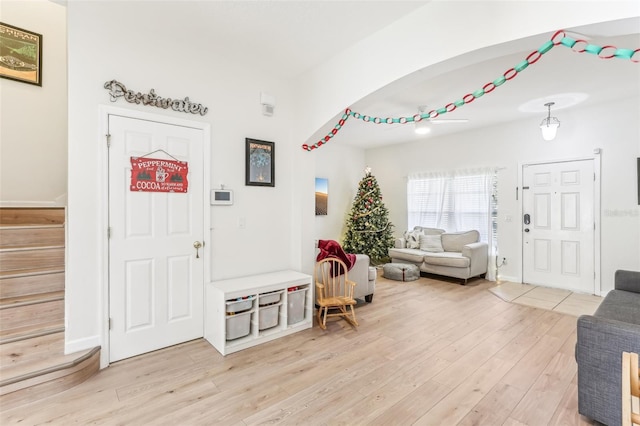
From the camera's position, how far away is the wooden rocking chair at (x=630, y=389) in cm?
98

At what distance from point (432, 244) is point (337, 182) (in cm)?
255

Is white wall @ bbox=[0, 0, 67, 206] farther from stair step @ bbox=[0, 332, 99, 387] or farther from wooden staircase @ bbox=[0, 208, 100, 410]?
stair step @ bbox=[0, 332, 99, 387]

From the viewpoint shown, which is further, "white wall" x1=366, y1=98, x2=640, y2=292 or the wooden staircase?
"white wall" x1=366, y1=98, x2=640, y2=292

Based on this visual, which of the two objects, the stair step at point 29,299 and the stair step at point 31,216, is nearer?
the stair step at point 29,299

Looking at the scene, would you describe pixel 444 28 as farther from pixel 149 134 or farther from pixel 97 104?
pixel 97 104

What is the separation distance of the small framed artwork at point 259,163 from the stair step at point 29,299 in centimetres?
203

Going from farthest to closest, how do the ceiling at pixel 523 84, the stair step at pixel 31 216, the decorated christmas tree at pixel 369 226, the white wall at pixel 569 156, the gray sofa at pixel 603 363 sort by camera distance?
the decorated christmas tree at pixel 369 226 < the white wall at pixel 569 156 < the stair step at pixel 31 216 < the ceiling at pixel 523 84 < the gray sofa at pixel 603 363

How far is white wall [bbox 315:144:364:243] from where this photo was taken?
6738mm

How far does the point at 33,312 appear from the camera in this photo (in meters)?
2.60

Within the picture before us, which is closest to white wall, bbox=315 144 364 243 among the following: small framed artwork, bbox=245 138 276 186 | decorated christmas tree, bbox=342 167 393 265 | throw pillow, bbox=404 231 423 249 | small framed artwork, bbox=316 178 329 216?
small framed artwork, bbox=316 178 329 216

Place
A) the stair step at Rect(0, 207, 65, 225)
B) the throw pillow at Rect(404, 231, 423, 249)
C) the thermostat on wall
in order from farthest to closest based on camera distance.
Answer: the throw pillow at Rect(404, 231, 423, 249), the thermostat on wall, the stair step at Rect(0, 207, 65, 225)

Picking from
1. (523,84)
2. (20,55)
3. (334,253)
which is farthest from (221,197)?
(523,84)

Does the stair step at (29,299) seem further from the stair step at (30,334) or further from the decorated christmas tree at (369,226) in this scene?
the decorated christmas tree at (369,226)

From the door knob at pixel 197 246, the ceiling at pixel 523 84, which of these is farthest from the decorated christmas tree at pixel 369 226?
the door knob at pixel 197 246
